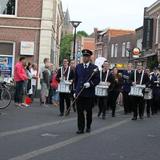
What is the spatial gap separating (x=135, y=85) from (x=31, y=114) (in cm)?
324

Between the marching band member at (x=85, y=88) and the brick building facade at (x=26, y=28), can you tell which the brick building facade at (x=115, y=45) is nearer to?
the brick building facade at (x=26, y=28)

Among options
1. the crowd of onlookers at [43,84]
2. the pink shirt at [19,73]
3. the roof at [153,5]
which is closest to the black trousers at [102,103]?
the pink shirt at [19,73]

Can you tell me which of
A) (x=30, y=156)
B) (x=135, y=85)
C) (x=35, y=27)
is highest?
(x=35, y=27)

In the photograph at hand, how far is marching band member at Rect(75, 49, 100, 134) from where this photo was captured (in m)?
13.0

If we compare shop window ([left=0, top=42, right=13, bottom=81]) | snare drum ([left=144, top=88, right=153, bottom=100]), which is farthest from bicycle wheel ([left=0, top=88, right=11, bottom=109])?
shop window ([left=0, top=42, right=13, bottom=81])

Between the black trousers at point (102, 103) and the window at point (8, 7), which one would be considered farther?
the window at point (8, 7)

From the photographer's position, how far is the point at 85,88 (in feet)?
42.9

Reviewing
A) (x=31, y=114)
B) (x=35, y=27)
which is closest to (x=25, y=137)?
(x=31, y=114)

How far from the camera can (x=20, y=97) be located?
20.7 meters

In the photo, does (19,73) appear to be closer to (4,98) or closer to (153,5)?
(4,98)

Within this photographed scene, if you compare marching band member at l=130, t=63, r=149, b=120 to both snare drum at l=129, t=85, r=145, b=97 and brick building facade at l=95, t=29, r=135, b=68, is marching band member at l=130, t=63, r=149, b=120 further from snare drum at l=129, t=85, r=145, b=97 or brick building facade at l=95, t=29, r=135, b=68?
brick building facade at l=95, t=29, r=135, b=68

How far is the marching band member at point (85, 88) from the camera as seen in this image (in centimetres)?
1300

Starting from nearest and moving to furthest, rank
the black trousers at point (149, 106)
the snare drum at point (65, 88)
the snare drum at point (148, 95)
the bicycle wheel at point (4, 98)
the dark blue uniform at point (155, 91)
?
the snare drum at point (65, 88) → the bicycle wheel at point (4, 98) → the snare drum at point (148, 95) → the black trousers at point (149, 106) → the dark blue uniform at point (155, 91)

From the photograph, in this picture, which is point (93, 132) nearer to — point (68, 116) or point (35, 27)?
point (68, 116)
